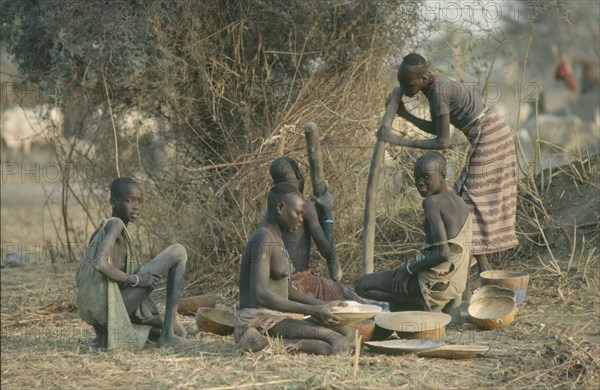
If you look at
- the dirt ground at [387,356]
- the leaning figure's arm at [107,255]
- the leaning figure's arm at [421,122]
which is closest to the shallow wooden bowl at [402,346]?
the dirt ground at [387,356]

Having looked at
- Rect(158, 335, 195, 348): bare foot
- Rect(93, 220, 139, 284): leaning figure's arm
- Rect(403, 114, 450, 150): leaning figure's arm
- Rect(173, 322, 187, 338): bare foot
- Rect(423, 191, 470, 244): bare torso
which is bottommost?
Rect(158, 335, 195, 348): bare foot

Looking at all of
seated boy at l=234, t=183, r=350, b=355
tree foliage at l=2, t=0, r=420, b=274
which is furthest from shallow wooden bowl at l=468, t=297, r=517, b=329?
tree foliage at l=2, t=0, r=420, b=274

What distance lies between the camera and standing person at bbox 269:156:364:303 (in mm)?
5673

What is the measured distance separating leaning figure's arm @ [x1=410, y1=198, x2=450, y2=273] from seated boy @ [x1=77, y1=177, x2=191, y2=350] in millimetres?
1465

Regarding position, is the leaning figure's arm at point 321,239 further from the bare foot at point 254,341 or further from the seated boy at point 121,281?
the bare foot at point 254,341

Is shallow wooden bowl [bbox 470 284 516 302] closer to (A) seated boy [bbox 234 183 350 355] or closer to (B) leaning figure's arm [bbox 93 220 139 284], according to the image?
(A) seated boy [bbox 234 183 350 355]

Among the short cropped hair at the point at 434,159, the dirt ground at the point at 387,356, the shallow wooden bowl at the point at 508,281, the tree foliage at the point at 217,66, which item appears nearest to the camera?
the dirt ground at the point at 387,356

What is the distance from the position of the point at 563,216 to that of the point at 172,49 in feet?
11.5

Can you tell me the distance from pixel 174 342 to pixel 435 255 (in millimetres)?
1643

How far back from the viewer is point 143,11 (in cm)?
741

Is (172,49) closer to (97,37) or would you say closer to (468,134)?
(97,37)

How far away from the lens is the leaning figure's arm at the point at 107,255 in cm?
505

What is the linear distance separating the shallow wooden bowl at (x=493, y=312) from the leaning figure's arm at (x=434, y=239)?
465mm

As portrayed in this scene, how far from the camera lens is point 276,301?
4.86 metres
